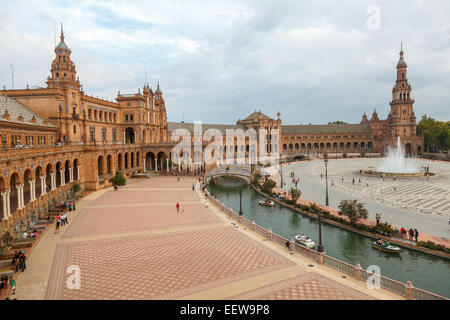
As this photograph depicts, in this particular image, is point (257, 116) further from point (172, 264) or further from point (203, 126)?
point (172, 264)

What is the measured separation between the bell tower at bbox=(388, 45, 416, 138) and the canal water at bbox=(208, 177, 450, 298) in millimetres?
99759

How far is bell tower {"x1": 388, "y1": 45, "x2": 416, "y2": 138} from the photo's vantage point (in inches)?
4653

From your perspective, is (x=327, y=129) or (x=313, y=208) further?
(x=327, y=129)

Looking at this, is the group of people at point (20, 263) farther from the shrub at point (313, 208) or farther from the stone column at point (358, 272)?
the shrub at point (313, 208)

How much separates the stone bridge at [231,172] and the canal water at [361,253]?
745 inches

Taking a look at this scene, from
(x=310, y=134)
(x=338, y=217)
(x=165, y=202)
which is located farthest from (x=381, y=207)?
(x=310, y=134)

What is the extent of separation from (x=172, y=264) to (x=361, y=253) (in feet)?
52.2

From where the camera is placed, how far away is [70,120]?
1969 inches

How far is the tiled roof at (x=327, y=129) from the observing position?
134288 millimetres

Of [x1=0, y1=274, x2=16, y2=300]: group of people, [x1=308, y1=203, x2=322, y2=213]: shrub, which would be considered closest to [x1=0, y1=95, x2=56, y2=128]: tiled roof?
[x1=0, y1=274, x2=16, y2=300]: group of people

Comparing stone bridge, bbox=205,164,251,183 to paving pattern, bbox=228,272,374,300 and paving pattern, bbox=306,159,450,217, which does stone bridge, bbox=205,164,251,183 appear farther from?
paving pattern, bbox=228,272,374,300

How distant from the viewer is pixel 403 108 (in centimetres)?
11850

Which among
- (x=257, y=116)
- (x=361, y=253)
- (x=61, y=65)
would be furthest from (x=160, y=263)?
(x=257, y=116)
